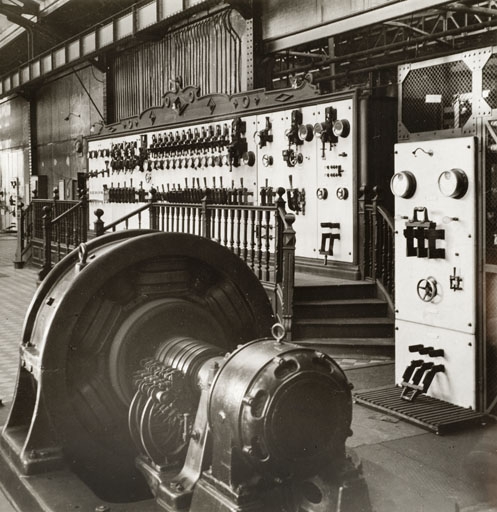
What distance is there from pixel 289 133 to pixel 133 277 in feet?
23.0

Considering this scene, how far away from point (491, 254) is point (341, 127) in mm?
4308

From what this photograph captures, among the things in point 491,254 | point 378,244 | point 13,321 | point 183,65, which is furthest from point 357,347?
point 183,65

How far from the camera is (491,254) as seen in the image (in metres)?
5.22

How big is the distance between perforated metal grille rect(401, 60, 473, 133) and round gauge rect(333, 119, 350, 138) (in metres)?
0.81

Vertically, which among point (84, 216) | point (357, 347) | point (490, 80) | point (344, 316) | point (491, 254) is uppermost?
point (490, 80)

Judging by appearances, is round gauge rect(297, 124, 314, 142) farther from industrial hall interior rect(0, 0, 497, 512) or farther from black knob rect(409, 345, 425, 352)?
black knob rect(409, 345, 425, 352)

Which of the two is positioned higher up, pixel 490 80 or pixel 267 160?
pixel 490 80

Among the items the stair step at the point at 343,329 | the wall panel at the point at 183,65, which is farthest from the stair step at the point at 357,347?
the wall panel at the point at 183,65

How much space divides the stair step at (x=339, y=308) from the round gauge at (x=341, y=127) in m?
2.36

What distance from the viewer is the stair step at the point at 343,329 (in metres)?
7.80

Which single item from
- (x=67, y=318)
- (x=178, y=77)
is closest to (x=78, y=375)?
(x=67, y=318)

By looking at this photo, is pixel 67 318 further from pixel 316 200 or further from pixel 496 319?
pixel 316 200

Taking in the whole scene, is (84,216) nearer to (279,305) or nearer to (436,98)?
(279,305)

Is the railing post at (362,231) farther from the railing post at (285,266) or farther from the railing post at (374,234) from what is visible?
the railing post at (285,266)
